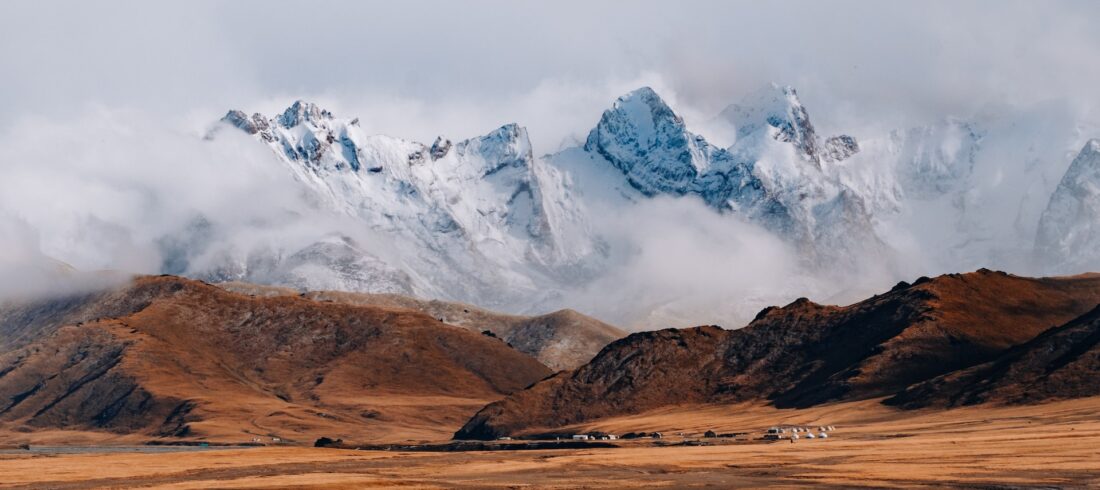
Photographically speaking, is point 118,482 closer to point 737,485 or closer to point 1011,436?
point 737,485

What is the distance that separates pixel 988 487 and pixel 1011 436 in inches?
2631

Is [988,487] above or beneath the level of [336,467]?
beneath

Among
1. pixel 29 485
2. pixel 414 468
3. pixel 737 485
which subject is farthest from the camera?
pixel 414 468

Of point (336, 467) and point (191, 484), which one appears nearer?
point (191, 484)

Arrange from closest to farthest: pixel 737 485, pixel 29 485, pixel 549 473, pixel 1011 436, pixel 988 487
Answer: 1. pixel 988 487
2. pixel 737 485
3. pixel 29 485
4. pixel 549 473
5. pixel 1011 436

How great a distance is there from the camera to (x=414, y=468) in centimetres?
18375

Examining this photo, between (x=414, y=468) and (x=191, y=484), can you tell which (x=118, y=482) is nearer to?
(x=191, y=484)

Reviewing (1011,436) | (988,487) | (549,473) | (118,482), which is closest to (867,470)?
(988,487)

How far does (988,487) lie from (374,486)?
60.1m

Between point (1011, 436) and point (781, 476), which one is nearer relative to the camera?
point (781, 476)

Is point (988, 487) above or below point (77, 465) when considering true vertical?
below

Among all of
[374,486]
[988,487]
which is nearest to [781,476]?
[988,487]

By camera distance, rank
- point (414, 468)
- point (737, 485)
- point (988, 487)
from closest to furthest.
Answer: point (988, 487), point (737, 485), point (414, 468)

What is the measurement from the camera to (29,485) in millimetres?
158375
